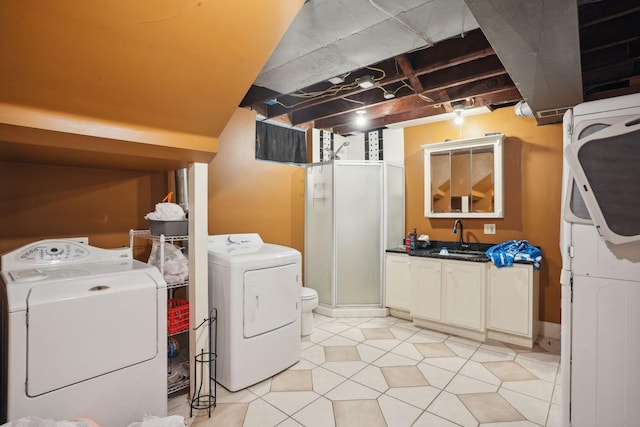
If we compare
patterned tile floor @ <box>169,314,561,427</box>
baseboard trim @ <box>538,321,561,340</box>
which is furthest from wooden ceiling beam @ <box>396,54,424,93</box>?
baseboard trim @ <box>538,321,561,340</box>

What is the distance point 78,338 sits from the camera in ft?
5.25

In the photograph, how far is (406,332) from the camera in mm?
3602

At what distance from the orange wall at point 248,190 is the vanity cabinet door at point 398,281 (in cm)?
122

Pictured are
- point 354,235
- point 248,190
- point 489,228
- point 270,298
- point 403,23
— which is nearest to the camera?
point 403,23

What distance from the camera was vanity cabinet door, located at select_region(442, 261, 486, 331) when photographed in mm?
3264

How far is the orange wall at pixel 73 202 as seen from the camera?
82.5 inches

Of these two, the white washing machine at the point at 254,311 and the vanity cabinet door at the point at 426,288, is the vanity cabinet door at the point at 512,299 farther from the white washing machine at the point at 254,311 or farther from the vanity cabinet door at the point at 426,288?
the white washing machine at the point at 254,311

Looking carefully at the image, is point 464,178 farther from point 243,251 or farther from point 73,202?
point 73,202

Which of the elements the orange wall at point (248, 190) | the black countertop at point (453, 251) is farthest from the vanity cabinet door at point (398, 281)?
the orange wall at point (248, 190)

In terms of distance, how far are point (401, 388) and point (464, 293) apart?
1353mm

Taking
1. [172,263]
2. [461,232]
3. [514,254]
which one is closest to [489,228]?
[461,232]

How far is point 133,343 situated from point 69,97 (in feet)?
4.26

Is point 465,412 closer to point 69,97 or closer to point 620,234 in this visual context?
point 620,234

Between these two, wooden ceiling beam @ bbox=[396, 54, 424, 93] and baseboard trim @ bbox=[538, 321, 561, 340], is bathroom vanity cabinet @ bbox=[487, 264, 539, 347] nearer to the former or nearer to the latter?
baseboard trim @ bbox=[538, 321, 561, 340]
